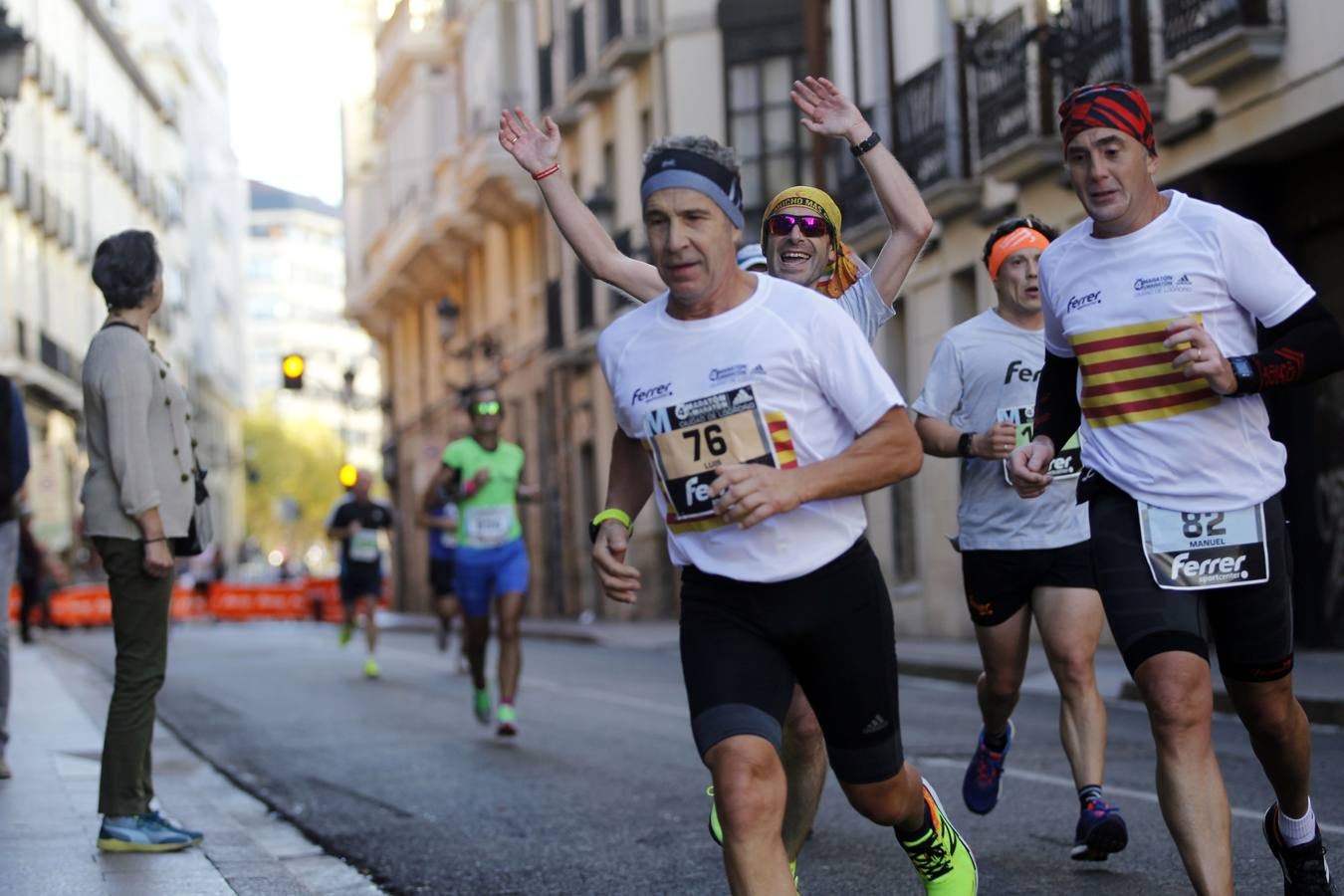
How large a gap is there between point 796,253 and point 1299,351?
166 centimetres

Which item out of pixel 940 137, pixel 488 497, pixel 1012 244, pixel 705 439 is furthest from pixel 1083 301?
pixel 940 137

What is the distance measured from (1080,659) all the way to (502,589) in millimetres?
5940

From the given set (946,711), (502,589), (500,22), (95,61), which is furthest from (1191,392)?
(95,61)

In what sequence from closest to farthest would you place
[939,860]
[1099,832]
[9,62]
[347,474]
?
[939,860] → [1099,832] → [9,62] → [347,474]

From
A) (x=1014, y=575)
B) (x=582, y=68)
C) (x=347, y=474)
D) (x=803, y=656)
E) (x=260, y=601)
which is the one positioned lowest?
(x=803, y=656)

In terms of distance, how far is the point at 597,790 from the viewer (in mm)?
9602

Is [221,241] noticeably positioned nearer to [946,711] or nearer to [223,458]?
[223,458]

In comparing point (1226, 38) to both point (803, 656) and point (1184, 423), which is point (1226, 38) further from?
point (803, 656)

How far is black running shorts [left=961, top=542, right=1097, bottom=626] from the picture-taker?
7160 millimetres

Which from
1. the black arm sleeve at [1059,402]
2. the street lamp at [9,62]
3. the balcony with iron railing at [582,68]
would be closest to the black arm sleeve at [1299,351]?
the black arm sleeve at [1059,402]

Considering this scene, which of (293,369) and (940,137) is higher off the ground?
(940,137)

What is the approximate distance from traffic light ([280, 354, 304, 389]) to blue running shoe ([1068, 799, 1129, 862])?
29362 mm

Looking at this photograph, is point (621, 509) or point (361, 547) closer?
point (621, 509)

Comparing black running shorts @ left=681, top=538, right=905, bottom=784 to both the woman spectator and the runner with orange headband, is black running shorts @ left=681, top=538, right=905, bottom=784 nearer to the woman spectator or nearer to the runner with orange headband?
the runner with orange headband
